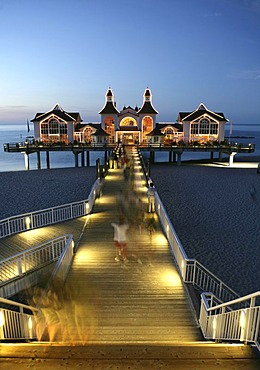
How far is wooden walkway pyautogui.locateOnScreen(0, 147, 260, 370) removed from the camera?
3939mm

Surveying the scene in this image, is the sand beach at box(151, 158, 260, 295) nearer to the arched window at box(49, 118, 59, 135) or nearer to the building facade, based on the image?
the building facade

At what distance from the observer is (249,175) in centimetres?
3123

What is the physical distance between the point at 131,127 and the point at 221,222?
104 feet

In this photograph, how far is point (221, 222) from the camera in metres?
15.4

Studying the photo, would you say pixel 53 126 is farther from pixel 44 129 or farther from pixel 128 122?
pixel 128 122

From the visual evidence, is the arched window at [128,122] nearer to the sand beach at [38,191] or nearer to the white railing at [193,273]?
the sand beach at [38,191]

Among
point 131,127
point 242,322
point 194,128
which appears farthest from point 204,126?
point 242,322

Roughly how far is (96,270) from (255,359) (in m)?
4.80

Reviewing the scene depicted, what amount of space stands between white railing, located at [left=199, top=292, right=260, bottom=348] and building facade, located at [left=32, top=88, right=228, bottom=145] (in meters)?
39.2

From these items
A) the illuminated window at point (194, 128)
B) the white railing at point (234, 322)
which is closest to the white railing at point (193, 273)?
the white railing at point (234, 322)

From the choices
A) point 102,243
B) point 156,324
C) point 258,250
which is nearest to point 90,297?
point 156,324

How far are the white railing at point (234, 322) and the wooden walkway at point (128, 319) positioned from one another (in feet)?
0.70

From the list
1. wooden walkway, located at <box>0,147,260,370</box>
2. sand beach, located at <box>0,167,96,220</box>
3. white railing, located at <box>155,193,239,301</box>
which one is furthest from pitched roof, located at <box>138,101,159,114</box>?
white railing, located at <box>155,193,239,301</box>

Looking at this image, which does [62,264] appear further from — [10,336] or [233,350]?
[233,350]
